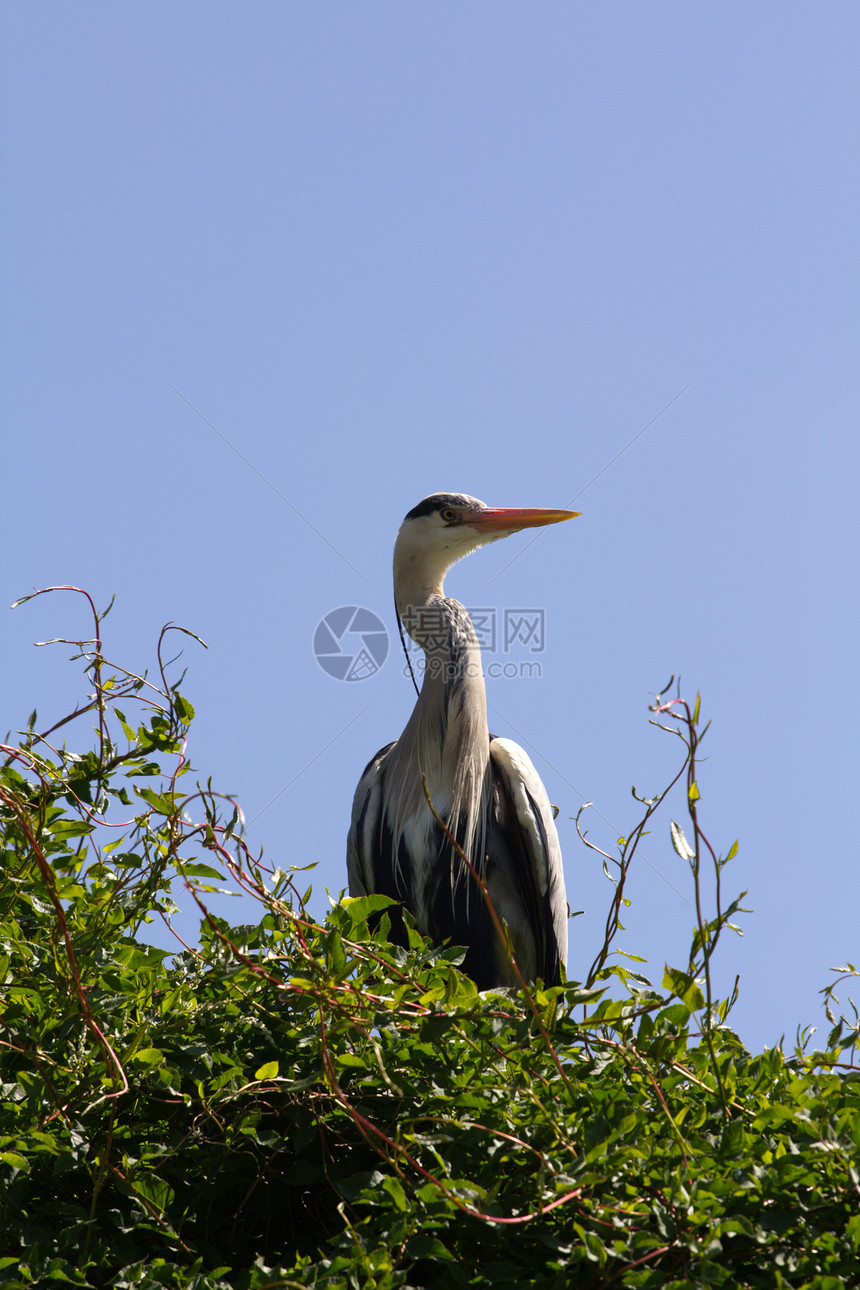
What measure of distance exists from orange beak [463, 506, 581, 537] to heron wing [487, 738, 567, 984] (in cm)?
115

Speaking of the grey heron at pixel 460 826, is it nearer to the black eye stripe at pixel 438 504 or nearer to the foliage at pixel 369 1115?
the black eye stripe at pixel 438 504

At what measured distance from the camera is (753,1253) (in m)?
1.19

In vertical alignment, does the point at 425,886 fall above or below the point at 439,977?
above

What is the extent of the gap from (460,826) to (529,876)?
33 cm

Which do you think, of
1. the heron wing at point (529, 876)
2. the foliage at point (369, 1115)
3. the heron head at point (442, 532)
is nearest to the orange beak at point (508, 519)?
the heron head at point (442, 532)

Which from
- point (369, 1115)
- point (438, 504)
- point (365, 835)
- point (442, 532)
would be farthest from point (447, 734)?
point (369, 1115)

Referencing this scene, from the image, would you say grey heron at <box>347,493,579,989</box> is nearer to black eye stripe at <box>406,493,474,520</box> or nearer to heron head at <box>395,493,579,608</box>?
heron head at <box>395,493,579,608</box>

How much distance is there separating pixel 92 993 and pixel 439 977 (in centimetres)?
49

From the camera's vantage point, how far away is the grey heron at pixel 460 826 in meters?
4.06

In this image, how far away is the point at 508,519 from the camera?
15.8 feet

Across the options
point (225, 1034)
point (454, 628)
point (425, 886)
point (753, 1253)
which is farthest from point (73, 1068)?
point (454, 628)

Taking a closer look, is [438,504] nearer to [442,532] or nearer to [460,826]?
[442,532]

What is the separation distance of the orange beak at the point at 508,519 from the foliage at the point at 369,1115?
10.7 ft

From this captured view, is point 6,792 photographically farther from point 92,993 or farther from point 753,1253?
point 753,1253
